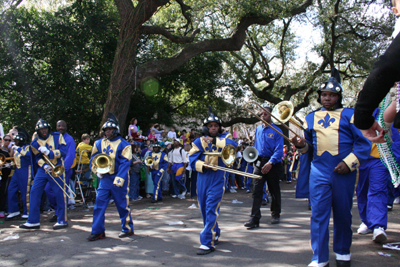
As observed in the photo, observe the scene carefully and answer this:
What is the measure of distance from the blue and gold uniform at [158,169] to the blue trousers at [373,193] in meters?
6.82

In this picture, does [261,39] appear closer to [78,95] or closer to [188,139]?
[188,139]

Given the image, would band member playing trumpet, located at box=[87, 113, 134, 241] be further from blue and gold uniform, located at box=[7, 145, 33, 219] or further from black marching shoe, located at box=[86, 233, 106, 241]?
blue and gold uniform, located at box=[7, 145, 33, 219]

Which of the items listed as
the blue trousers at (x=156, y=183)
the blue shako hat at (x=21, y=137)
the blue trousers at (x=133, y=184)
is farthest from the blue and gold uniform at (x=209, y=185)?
the blue trousers at (x=133, y=184)

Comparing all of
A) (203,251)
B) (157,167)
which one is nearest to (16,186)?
(157,167)

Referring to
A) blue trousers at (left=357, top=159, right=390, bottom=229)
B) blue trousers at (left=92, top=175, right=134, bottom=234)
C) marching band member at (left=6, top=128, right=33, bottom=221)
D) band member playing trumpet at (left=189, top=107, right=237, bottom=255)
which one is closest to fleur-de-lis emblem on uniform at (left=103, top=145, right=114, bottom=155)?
blue trousers at (left=92, top=175, right=134, bottom=234)

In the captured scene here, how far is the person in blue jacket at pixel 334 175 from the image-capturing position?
4117mm

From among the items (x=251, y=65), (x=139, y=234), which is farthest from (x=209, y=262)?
(x=251, y=65)

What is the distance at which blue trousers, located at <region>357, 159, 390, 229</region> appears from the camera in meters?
5.35

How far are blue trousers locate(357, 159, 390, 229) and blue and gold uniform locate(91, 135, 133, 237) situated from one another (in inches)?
162

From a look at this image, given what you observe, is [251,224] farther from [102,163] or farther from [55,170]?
[55,170]

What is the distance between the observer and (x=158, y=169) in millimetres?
11609

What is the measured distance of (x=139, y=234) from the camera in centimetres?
633

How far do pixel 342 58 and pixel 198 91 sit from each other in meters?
12.3

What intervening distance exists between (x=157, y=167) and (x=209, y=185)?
6382mm
